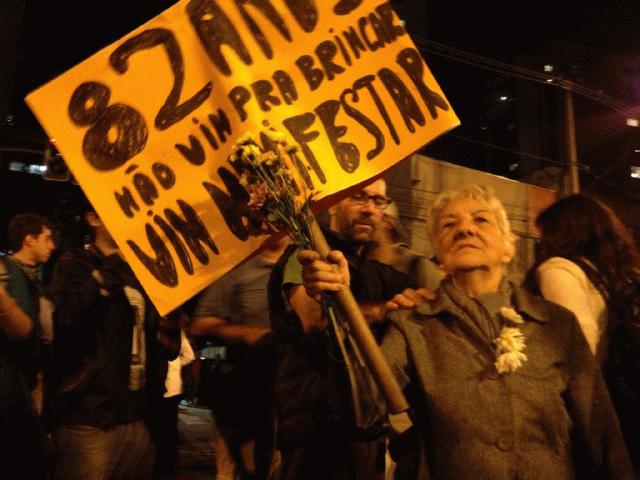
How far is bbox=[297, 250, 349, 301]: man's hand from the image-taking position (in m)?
1.90

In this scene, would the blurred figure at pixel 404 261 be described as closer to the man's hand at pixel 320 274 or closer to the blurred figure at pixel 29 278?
the man's hand at pixel 320 274

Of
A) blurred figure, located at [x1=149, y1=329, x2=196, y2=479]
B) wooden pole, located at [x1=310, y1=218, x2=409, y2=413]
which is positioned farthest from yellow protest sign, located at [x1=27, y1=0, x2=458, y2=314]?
blurred figure, located at [x1=149, y1=329, x2=196, y2=479]

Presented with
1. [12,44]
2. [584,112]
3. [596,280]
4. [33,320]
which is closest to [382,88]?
[596,280]

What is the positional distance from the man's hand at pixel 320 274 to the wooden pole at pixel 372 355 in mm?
32

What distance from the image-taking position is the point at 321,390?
2.28 metres

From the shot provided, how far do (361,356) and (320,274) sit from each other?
313 millimetres

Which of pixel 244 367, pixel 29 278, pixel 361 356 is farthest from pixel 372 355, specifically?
pixel 29 278

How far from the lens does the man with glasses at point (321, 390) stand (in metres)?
1.98

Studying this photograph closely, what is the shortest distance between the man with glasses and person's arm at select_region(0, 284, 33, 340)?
1104mm

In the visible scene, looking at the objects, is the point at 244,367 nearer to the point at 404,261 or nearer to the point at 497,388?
the point at 404,261

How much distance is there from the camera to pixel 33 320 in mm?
2760

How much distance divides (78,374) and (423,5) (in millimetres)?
12012

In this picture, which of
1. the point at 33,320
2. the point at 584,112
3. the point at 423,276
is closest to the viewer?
the point at 33,320

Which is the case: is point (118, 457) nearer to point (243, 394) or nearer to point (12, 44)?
point (243, 394)
